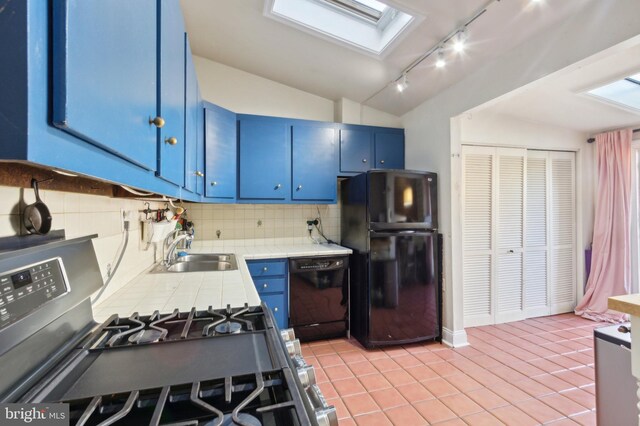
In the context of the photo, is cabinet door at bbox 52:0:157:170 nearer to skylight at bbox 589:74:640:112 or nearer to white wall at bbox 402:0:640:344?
white wall at bbox 402:0:640:344

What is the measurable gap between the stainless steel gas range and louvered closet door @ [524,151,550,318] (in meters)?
3.44

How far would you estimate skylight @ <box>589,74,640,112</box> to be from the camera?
253cm

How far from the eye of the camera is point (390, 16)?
6.78 ft

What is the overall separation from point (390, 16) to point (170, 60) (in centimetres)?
176

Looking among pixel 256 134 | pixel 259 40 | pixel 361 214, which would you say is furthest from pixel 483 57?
pixel 256 134

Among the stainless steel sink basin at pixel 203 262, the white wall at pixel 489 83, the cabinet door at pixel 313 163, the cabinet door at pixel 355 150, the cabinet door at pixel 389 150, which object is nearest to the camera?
the white wall at pixel 489 83

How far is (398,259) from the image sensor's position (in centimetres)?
258

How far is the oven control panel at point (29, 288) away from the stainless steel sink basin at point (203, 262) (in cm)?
135

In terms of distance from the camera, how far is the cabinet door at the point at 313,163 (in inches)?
113

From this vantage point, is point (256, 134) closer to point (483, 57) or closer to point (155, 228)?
point (155, 228)

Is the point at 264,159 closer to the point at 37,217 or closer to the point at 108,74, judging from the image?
the point at 37,217

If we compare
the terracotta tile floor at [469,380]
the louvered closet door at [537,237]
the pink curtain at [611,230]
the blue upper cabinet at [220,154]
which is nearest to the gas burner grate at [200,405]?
the terracotta tile floor at [469,380]

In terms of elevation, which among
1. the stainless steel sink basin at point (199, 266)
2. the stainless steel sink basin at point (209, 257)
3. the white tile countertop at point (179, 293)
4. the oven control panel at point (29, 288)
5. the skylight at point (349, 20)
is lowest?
the stainless steel sink basin at point (199, 266)

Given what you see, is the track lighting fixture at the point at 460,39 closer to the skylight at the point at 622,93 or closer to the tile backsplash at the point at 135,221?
the skylight at the point at 622,93
